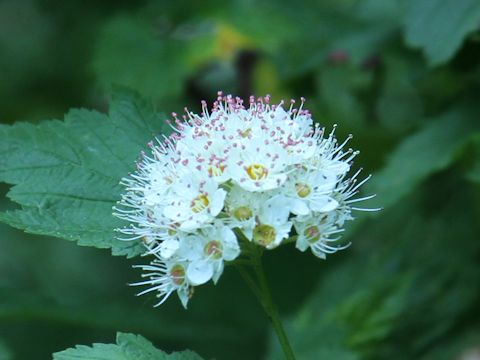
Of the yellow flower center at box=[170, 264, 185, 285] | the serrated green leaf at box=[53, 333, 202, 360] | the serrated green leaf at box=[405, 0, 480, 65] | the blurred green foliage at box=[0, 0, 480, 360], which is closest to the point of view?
the serrated green leaf at box=[53, 333, 202, 360]

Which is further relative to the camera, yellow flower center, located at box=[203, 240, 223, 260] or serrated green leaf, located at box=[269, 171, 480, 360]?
serrated green leaf, located at box=[269, 171, 480, 360]

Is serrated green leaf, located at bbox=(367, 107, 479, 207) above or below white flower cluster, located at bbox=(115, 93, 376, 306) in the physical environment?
above

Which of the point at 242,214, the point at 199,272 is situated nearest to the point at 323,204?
the point at 242,214

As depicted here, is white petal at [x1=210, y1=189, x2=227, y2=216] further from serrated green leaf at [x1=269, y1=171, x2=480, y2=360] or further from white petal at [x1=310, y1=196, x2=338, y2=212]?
serrated green leaf at [x1=269, y1=171, x2=480, y2=360]

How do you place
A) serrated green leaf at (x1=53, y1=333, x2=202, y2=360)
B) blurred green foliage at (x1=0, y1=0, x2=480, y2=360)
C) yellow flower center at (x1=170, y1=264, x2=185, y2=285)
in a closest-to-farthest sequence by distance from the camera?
serrated green leaf at (x1=53, y1=333, x2=202, y2=360) → yellow flower center at (x1=170, y1=264, x2=185, y2=285) → blurred green foliage at (x1=0, y1=0, x2=480, y2=360)

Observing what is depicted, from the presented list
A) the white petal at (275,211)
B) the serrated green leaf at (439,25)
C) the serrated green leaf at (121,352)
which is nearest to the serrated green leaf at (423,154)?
the serrated green leaf at (439,25)

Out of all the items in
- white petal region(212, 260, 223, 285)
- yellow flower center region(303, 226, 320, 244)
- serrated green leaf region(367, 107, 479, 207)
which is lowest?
white petal region(212, 260, 223, 285)

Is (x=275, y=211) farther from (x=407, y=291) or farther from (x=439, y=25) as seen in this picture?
(x=407, y=291)

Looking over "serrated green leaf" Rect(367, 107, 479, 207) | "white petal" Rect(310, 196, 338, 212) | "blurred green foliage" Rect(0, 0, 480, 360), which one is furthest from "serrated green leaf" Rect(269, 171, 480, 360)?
"white petal" Rect(310, 196, 338, 212)
